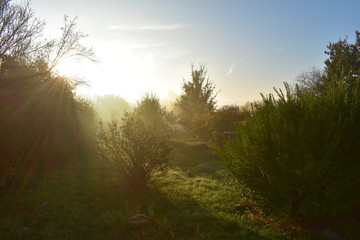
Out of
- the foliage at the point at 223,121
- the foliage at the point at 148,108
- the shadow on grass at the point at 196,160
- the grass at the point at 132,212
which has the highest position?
the foliage at the point at 148,108

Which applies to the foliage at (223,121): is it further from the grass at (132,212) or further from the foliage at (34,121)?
the foliage at (34,121)

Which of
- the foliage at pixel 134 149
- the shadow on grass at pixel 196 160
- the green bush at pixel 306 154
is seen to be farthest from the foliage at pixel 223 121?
the green bush at pixel 306 154

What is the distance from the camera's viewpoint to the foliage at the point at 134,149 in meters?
8.69

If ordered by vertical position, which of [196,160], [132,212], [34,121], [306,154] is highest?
[34,121]

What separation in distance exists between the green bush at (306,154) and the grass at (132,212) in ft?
2.54

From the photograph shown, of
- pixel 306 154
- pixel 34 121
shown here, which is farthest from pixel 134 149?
pixel 34 121

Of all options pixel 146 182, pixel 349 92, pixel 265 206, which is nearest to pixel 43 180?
pixel 146 182

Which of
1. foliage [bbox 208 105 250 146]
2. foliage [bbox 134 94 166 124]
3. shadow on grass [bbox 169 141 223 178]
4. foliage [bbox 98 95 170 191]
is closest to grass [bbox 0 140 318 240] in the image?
foliage [bbox 98 95 170 191]

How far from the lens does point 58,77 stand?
15.8 m

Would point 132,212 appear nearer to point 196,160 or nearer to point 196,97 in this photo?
point 196,160

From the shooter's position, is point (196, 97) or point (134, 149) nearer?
point (134, 149)

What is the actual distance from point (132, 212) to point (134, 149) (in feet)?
8.09

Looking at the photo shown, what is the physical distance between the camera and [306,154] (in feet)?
16.7

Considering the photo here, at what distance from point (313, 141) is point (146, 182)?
626 cm
